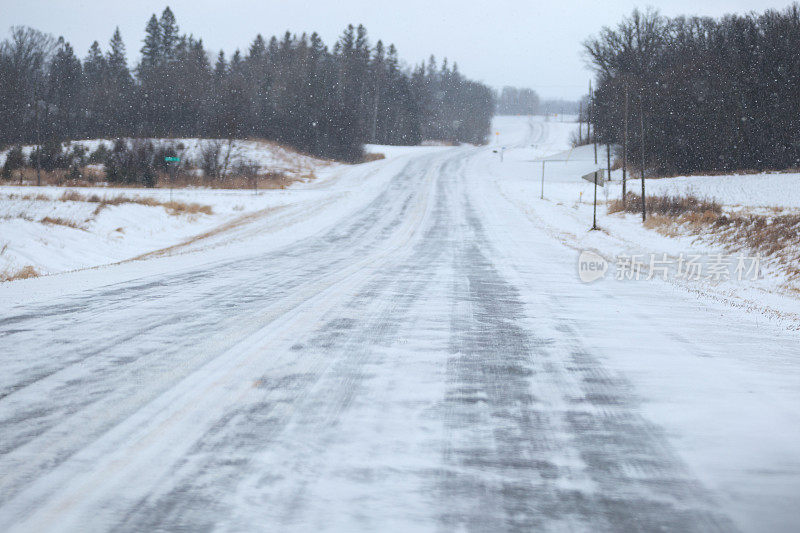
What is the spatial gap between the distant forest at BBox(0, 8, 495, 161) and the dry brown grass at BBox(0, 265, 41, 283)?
33.6 meters

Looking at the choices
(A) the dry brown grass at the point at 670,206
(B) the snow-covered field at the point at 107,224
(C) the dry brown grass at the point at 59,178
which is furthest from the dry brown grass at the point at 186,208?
(A) the dry brown grass at the point at 670,206

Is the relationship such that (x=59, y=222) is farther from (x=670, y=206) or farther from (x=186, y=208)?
(x=670, y=206)

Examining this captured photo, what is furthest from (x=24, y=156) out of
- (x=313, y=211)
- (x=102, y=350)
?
(x=102, y=350)

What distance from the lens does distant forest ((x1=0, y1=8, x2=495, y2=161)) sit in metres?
59.7

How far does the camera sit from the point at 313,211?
85.9 feet

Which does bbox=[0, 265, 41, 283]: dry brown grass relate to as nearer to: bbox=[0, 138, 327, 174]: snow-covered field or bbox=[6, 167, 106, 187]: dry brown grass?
bbox=[6, 167, 106, 187]: dry brown grass

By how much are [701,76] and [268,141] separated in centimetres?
3935

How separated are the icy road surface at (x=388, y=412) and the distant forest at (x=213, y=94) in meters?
41.6

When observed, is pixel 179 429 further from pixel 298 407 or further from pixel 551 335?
pixel 551 335

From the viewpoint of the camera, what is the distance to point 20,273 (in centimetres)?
1245

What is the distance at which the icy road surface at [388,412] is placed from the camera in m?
2.55

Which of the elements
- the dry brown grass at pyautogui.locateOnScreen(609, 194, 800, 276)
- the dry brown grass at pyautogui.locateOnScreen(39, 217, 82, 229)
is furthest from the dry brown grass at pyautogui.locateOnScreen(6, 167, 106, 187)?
the dry brown grass at pyautogui.locateOnScreen(609, 194, 800, 276)

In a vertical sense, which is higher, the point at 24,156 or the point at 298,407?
the point at 24,156

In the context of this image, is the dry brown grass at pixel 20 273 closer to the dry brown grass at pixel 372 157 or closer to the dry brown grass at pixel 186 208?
the dry brown grass at pixel 186 208
